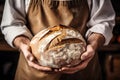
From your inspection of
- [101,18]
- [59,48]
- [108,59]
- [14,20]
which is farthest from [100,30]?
[108,59]

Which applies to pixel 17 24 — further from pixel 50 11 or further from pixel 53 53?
pixel 53 53

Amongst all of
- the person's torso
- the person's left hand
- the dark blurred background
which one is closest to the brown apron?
the person's torso

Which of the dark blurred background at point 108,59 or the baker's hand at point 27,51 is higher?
the baker's hand at point 27,51

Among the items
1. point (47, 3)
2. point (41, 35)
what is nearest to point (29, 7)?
point (47, 3)

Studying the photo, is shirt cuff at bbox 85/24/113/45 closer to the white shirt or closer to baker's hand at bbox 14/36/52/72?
the white shirt

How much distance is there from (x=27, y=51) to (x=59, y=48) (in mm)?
107

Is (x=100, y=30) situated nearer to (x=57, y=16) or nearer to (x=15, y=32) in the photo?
(x=57, y=16)

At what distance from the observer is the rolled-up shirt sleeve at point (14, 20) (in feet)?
3.05

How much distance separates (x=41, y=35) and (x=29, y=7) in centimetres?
18

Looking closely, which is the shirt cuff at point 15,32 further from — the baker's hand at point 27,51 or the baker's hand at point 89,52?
the baker's hand at point 89,52

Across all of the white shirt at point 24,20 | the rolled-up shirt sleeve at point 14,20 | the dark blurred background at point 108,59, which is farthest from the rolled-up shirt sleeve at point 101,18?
the dark blurred background at point 108,59

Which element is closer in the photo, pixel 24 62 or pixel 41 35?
pixel 41 35

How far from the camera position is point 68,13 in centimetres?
95

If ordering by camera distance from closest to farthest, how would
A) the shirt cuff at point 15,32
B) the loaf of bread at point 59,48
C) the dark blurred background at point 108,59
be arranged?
the loaf of bread at point 59,48, the shirt cuff at point 15,32, the dark blurred background at point 108,59
